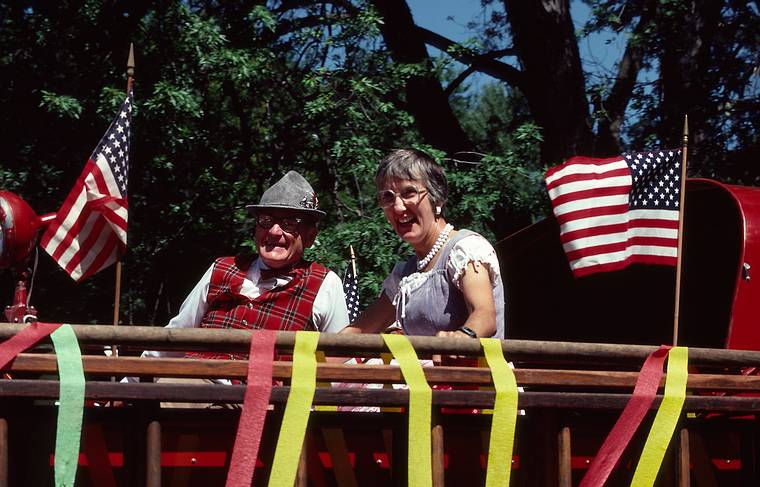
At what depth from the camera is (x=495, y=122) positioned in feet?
38.8

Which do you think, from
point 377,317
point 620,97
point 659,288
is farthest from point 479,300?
point 620,97

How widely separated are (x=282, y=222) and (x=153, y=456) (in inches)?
81.5

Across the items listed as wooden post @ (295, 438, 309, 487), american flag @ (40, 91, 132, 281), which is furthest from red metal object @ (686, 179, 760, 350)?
american flag @ (40, 91, 132, 281)

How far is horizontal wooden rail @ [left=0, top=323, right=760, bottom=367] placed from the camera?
7.96ft

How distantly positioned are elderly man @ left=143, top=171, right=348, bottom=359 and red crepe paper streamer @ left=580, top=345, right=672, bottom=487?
75.7 inches

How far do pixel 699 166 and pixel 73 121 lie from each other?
5595 millimetres

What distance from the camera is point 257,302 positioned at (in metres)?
4.46

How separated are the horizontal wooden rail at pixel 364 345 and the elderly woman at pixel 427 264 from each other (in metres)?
Result: 0.89

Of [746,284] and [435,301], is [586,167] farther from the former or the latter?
[435,301]

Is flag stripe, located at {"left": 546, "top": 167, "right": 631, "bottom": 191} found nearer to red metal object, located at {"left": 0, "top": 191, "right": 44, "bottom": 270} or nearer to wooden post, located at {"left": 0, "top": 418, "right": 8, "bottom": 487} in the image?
red metal object, located at {"left": 0, "top": 191, "right": 44, "bottom": 270}

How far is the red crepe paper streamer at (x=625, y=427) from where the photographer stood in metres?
2.78

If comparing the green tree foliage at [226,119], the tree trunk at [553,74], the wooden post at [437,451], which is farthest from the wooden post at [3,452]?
the tree trunk at [553,74]

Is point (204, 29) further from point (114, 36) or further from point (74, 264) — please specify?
point (74, 264)

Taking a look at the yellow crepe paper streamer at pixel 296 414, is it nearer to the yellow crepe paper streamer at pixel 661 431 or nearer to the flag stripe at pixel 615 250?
the yellow crepe paper streamer at pixel 661 431
